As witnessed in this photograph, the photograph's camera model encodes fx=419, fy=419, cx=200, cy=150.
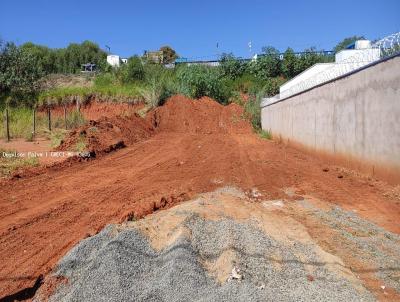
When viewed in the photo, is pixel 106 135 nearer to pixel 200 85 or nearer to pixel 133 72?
pixel 200 85

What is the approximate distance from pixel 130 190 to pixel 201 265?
424cm

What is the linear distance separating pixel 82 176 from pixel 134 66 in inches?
1090

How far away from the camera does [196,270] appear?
3998 mm

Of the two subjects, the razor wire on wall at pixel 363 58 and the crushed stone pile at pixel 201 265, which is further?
the razor wire on wall at pixel 363 58

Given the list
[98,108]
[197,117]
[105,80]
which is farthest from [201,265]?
[105,80]

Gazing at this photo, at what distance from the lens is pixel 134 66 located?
36.1 m

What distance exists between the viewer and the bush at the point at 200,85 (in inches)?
1098

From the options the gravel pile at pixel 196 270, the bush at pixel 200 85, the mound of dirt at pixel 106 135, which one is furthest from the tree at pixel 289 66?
the gravel pile at pixel 196 270

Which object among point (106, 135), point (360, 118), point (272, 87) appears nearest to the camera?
point (360, 118)

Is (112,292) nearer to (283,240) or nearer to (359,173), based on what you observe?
(283,240)

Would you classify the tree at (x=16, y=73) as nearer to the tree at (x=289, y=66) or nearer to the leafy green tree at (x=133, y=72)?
the leafy green tree at (x=133, y=72)

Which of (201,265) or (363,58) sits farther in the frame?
(363,58)

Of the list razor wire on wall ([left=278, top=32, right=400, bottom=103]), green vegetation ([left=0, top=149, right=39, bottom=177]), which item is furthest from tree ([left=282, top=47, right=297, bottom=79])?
green vegetation ([left=0, top=149, right=39, bottom=177])

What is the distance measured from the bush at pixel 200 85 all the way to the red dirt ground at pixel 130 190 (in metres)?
14.1
